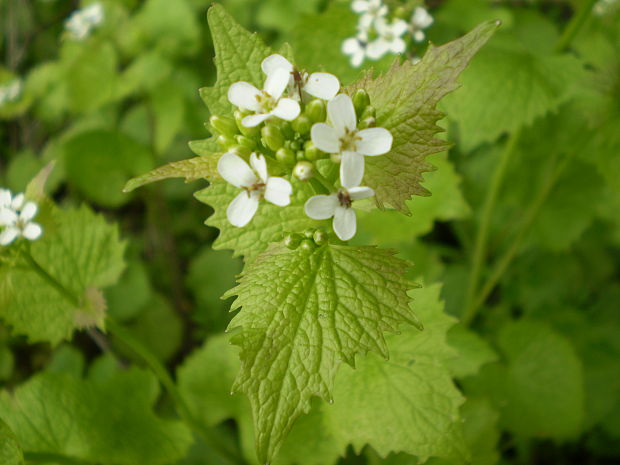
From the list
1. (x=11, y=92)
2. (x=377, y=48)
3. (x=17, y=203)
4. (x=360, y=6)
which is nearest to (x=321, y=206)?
(x=17, y=203)

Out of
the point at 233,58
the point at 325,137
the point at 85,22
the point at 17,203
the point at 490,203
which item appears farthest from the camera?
the point at 85,22

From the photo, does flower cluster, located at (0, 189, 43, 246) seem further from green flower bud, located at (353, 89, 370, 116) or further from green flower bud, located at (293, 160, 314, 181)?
green flower bud, located at (353, 89, 370, 116)

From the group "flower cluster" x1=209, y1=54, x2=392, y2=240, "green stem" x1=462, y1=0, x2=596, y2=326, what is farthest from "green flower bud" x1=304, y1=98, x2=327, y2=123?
"green stem" x1=462, y1=0, x2=596, y2=326

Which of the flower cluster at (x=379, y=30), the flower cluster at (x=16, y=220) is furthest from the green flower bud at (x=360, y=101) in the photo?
the flower cluster at (x=16, y=220)

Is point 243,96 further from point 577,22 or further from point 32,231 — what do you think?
point 577,22

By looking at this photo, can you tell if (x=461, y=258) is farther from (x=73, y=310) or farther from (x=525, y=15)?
(x=73, y=310)

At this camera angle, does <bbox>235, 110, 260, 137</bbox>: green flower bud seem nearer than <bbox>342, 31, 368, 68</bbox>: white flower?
Yes
